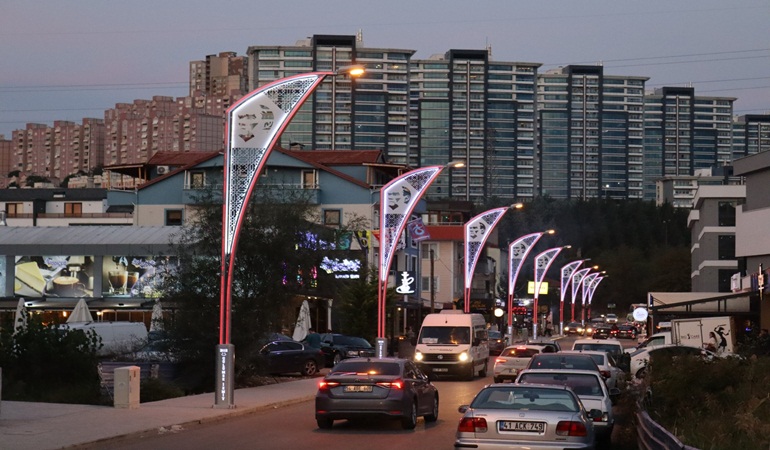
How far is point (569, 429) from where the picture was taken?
14.8m

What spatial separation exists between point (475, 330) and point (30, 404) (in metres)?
21.3

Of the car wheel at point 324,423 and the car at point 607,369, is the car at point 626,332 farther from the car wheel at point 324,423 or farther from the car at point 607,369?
the car wheel at point 324,423

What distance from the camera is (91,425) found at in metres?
21.2

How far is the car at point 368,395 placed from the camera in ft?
71.8

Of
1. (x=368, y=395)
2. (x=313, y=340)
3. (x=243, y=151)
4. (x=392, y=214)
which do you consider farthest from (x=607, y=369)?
(x=313, y=340)

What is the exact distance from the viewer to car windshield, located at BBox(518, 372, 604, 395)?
19469mm

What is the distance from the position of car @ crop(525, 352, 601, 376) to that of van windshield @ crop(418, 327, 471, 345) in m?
15.9

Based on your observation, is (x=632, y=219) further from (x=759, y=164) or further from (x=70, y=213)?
(x=759, y=164)

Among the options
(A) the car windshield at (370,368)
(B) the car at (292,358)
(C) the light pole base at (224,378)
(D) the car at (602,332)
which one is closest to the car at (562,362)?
(A) the car windshield at (370,368)

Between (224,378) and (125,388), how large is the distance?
2.27m

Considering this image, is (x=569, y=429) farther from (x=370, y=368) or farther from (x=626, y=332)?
(x=626, y=332)

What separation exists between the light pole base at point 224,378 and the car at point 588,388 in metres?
8.67

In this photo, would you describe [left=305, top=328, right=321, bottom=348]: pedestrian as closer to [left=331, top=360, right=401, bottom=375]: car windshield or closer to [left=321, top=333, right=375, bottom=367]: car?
[left=321, top=333, right=375, bottom=367]: car

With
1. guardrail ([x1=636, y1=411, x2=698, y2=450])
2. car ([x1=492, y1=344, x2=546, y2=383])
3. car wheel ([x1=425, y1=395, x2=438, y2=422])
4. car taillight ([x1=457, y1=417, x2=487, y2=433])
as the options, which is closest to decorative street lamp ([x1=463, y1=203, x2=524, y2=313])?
car ([x1=492, y1=344, x2=546, y2=383])
